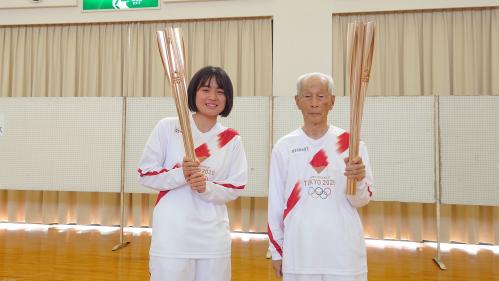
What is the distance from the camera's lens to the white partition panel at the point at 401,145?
3.81m

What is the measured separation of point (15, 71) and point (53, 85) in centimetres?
56

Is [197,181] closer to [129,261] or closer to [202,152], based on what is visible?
[202,152]

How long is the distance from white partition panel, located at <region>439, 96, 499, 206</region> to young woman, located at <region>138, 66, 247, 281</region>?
9.44ft

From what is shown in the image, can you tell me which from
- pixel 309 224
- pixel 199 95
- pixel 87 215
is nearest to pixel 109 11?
pixel 87 215

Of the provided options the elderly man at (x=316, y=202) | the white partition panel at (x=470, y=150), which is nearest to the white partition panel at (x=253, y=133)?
the white partition panel at (x=470, y=150)

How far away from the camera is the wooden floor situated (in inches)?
126

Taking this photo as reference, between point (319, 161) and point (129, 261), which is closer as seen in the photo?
point (319, 161)

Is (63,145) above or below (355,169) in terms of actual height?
above

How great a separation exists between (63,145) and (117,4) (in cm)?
193

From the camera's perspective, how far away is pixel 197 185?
1399 mm

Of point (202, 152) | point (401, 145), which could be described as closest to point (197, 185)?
point (202, 152)

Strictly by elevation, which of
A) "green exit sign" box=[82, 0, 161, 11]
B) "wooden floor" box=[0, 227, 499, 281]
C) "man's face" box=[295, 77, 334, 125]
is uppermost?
"green exit sign" box=[82, 0, 161, 11]

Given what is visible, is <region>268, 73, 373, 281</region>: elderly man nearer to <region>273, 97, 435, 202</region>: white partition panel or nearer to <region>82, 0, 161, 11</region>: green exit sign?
<region>273, 97, 435, 202</region>: white partition panel

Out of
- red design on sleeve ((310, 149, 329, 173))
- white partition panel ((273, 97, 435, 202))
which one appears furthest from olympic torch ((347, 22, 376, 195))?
white partition panel ((273, 97, 435, 202))
